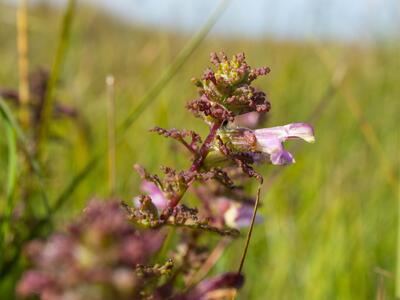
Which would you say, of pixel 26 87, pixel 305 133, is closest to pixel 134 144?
pixel 26 87

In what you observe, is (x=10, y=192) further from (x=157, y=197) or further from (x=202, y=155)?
(x=202, y=155)

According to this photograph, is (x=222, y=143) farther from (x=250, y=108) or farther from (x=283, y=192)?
(x=283, y=192)

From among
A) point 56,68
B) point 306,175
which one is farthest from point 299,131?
point 306,175

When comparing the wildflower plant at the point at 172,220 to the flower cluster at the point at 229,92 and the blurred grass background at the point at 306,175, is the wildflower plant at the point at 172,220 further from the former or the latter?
the blurred grass background at the point at 306,175

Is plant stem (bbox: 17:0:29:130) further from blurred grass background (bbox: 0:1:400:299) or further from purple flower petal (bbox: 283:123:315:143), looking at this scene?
purple flower petal (bbox: 283:123:315:143)

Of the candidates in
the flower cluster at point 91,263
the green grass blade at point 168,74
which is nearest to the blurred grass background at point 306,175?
the green grass blade at point 168,74

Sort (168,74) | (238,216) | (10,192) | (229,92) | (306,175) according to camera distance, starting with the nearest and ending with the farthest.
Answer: (229,92), (238,216), (10,192), (168,74), (306,175)

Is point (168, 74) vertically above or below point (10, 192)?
above

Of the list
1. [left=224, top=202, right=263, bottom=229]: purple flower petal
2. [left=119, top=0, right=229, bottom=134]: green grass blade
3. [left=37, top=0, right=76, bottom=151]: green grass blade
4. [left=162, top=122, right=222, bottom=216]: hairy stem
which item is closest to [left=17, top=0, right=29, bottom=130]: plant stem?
[left=37, top=0, right=76, bottom=151]: green grass blade
